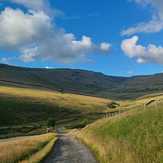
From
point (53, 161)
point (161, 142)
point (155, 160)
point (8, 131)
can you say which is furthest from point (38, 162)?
point (8, 131)

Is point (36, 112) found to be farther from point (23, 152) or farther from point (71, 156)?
point (71, 156)

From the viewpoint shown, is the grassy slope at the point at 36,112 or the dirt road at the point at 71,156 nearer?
the dirt road at the point at 71,156

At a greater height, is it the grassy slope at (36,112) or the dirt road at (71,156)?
the grassy slope at (36,112)

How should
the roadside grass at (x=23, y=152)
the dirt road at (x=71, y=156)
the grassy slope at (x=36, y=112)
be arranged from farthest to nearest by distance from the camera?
the grassy slope at (x=36, y=112)
the roadside grass at (x=23, y=152)
the dirt road at (x=71, y=156)

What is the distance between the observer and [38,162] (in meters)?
27.6

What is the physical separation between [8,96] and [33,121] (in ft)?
131

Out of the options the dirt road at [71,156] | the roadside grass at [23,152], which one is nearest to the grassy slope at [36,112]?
the roadside grass at [23,152]

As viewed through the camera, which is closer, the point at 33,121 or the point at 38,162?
the point at 38,162

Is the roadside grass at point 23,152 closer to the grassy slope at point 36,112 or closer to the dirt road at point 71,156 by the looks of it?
the dirt road at point 71,156

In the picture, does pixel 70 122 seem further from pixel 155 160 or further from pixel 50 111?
pixel 155 160

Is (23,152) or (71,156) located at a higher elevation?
(23,152)

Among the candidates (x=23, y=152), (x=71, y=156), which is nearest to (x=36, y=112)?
(x=23, y=152)

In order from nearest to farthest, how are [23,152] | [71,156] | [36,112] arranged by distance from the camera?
[71,156], [23,152], [36,112]

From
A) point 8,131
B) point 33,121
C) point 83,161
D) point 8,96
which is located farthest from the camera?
point 8,96
